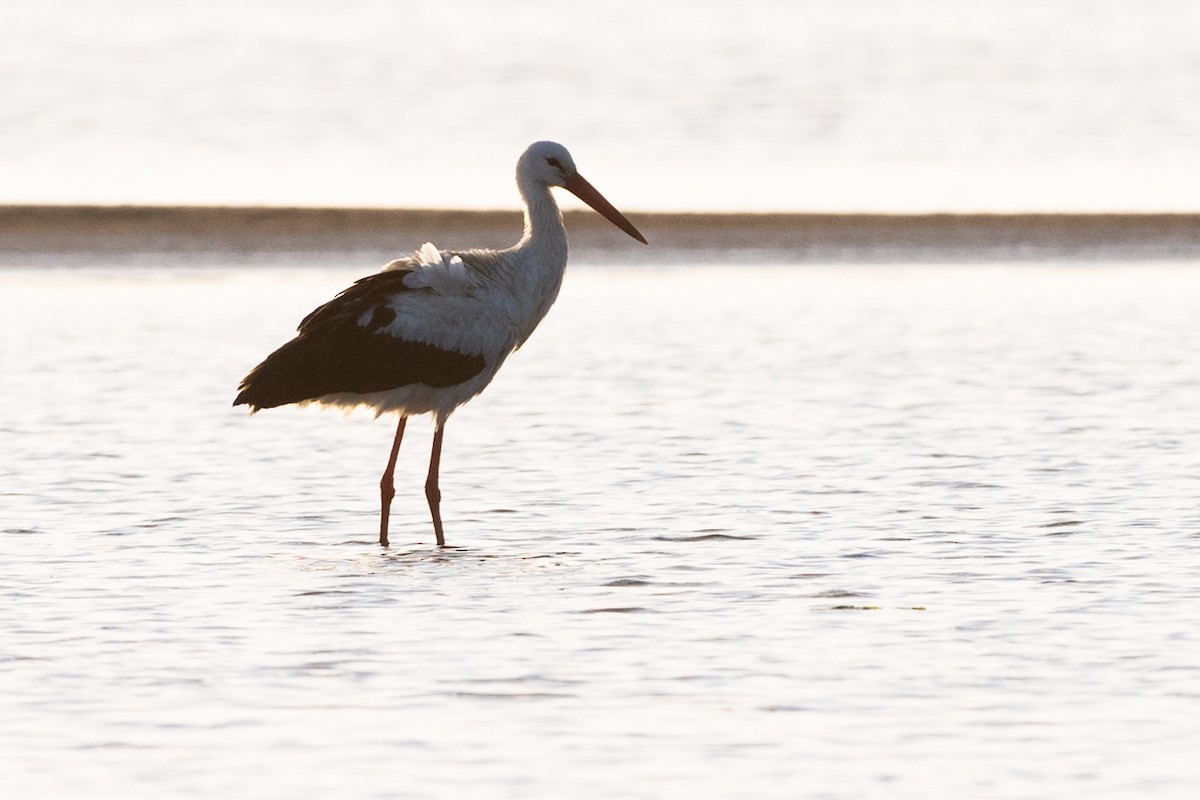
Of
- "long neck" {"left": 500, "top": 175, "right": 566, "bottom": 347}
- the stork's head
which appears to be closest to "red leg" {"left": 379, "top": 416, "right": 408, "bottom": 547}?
"long neck" {"left": 500, "top": 175, "right": 566, "bottom": 347}

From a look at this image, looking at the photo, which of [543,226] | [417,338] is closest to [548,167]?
[543,226]

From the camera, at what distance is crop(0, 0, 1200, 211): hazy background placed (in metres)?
36.8

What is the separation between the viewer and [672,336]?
811 inches

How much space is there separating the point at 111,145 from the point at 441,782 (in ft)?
124

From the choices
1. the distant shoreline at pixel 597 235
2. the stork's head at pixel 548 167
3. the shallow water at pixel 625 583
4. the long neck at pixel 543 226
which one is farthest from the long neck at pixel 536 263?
the distant shoreline at pixel 597 235

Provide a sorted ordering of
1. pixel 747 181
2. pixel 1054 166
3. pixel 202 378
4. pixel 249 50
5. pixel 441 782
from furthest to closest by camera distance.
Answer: pixel 249 50 → pixel 1054 166 → pixel 747 181 → pixel 202 378 → pixel 441 782

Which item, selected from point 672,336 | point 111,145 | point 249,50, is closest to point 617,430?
point 672,336

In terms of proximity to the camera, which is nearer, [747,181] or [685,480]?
[685,480]

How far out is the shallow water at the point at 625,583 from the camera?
6.69 metres

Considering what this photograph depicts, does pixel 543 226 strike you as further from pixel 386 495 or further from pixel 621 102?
pixel 621 102

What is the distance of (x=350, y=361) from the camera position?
10703mm

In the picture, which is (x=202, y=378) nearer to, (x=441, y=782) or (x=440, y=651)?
(x=440, y=651)

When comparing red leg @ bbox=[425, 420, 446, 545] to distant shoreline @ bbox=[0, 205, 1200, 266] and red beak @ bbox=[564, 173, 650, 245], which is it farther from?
distant shoreline @ bbox=[0, 205, 1200, 266]

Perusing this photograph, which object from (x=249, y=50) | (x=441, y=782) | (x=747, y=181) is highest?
(x=249, y=50)
